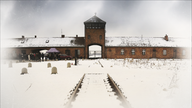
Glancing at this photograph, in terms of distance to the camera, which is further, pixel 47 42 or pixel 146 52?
pixel 47 42

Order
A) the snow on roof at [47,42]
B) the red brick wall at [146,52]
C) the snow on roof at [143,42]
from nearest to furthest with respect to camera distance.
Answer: the red brick wall at [146,52]
the snow on roof at [143,42]
the snow on roof at [47,42]

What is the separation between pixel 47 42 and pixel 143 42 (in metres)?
21.5

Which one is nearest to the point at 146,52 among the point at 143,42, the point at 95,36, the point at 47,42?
the point at 143,42

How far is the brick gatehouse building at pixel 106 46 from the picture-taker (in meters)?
29.1

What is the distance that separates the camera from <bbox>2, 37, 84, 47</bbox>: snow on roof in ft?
101

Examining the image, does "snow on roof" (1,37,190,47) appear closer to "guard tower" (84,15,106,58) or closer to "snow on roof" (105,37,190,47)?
"snow on roof" (105,37,190,47)

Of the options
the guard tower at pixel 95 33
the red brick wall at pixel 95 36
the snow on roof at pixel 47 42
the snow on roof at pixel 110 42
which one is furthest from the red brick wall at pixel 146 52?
the snow on roof at pixel 47 42

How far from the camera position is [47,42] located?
31.9m

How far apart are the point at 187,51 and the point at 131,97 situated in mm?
32226

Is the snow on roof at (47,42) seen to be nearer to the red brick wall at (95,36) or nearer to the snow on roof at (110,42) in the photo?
the snow on roof at (110,42)

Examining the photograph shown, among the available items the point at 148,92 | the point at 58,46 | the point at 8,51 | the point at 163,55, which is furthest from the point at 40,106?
the point at 8,51

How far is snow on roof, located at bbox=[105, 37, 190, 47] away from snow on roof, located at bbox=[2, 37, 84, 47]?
264 inches

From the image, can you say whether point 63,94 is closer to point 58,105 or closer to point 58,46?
point 58,105

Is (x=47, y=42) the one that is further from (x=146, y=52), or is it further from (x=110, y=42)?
(x=146, y=52)
